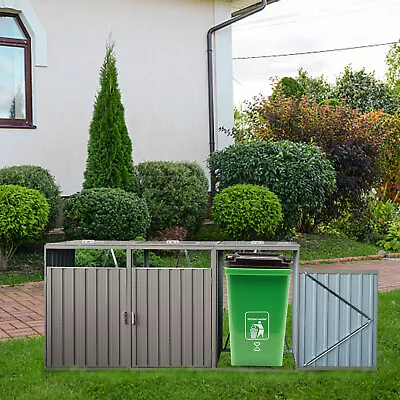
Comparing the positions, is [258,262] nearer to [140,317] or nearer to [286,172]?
[140,317]

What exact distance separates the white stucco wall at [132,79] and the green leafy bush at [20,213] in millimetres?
2463

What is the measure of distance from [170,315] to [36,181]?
19.2ft

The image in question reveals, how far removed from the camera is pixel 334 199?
1450 centimetres

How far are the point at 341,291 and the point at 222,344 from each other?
115 cm

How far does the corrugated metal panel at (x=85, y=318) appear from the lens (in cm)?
544

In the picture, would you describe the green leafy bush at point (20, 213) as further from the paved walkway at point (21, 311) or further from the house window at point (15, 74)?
the house window at point (15, 74)

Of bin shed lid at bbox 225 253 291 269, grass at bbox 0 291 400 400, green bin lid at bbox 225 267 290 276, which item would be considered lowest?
grass at bbox 0 291 400 400

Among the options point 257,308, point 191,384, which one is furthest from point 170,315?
point 257,308

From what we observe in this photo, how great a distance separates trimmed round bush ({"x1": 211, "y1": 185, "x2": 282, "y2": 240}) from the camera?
38.0 feet

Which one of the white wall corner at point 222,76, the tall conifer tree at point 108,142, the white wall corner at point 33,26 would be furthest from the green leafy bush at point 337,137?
the white wall corner at point 33,26

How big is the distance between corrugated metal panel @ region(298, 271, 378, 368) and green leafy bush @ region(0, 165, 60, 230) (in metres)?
6.21

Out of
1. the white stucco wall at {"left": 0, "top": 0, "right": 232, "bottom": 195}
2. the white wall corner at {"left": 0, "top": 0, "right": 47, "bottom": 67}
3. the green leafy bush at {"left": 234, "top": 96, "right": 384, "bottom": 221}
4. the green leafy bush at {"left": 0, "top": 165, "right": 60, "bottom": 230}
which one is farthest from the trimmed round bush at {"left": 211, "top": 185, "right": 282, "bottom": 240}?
the white wall corner at {"left": 0, "top": 0, "right": 47, "bottom": 67}

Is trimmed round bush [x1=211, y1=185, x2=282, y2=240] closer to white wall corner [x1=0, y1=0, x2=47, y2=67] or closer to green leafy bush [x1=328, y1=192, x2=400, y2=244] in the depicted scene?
green leafy bush [x1=328, y1=192, x2=400, y2=244]

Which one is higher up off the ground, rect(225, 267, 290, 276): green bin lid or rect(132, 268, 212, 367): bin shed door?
rect(225, 267, 290, 276): green bin lid
